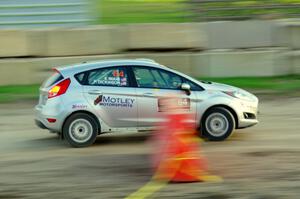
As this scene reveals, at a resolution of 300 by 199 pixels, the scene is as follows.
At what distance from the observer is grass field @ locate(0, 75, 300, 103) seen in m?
16.7

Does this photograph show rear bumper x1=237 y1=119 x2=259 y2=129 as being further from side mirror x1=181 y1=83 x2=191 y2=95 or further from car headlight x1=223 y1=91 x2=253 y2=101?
side mirror x1=181 y1=83 x2=191 y2=95

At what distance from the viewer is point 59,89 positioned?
450 inches

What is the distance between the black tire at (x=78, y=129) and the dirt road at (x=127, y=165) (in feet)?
0.74

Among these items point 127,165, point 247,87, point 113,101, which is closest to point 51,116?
point 113,101

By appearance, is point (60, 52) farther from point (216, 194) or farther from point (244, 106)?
point (216, 194)

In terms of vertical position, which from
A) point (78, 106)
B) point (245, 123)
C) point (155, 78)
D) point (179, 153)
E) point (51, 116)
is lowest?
point (179, 153)

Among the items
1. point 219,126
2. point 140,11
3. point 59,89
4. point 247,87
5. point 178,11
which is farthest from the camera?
point 140,11

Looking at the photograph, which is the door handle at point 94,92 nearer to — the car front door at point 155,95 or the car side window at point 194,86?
the car front door at point 155,95

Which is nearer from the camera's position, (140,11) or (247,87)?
(247,87)

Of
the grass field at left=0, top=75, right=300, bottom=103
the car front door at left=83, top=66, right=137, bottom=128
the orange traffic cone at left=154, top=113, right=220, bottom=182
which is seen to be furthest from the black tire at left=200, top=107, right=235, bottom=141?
the grass field at left=0, top=75, right=300, bottom=103

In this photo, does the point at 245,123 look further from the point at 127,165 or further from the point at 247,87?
the point at 247,87

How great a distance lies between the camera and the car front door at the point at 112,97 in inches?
448

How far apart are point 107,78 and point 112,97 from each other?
15.5 inches

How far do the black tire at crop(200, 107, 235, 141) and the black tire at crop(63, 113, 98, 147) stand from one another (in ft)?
6.31
